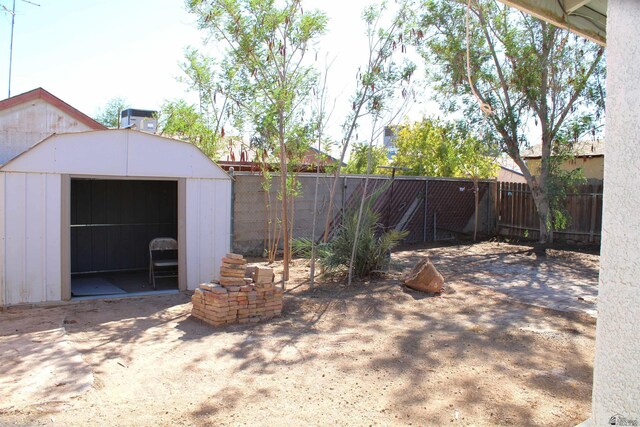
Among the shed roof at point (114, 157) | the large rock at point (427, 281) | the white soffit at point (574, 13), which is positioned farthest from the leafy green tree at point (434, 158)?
the white soffit at point (574, 13)

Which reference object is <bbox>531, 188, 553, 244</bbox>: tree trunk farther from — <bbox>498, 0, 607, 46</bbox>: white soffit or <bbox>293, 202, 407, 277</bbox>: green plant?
<bbox>498, 0, 607, 46</bbox>: white soffit

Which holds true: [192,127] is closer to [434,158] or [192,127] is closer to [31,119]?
[31,119]

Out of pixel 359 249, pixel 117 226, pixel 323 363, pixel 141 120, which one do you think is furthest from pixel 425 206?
pixel 323 363

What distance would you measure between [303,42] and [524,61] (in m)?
6.36

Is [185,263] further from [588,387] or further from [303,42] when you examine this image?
[588,387]

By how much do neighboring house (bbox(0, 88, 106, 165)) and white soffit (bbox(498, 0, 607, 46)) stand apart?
10.5 metres

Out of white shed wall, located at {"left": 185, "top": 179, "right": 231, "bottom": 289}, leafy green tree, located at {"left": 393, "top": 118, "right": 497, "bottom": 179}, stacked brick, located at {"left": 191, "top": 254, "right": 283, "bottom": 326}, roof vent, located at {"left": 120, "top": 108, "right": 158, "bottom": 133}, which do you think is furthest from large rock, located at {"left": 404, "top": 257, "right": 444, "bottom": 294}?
leafy green tree, located at {"left": 393, "top": 118, "right": 497, "bottom": 179}

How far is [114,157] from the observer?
26.8 ft

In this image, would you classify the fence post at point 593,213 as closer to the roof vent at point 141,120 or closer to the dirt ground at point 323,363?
the dirt ground at point 323,363

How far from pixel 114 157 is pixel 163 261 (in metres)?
2.40

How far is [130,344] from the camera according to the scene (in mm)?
6191

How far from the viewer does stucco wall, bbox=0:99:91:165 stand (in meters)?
11.4

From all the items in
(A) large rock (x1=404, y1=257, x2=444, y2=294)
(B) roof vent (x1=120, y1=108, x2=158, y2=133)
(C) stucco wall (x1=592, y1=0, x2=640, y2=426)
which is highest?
(B) roof vent (x1=120, y1=108, x2=158, y2=133)

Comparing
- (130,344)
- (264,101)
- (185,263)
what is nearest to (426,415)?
(130,344)
